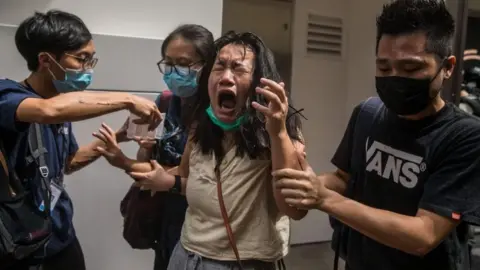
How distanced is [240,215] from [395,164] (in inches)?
18.3

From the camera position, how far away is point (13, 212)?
1.51 meters

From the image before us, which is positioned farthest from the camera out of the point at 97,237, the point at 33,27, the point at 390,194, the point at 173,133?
the point at 97,237

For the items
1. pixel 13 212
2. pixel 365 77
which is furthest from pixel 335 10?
pixel 13 212

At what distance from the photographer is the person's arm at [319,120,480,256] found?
1127mm

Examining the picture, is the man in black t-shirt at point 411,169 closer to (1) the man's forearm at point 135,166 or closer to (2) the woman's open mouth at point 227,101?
(2) the woman's open mouth at point 227,101

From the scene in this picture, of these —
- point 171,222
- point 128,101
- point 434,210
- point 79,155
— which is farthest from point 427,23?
point 79,155

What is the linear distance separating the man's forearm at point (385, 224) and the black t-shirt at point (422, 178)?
0.26ft

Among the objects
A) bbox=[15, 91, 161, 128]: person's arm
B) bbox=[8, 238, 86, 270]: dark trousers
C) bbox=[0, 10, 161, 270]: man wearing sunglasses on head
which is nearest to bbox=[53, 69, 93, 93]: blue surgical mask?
bbox=[0, 10, 161, 270]: man wearing sunglasses on head

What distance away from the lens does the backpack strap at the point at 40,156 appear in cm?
161

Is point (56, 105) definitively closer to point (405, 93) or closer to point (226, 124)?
point (226, 124)

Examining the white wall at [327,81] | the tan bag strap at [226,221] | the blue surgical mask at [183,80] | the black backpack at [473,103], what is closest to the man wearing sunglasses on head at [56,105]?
the blue surgical mask at [183,80]

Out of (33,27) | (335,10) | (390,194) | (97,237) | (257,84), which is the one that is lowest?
(97,237)

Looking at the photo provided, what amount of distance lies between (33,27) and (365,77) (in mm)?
2980

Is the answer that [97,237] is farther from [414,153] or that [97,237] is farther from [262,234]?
[414,153]
